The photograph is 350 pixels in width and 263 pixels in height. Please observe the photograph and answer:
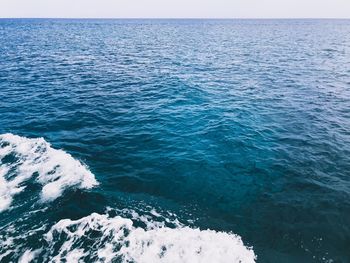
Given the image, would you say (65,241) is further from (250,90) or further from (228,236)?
(250,90)

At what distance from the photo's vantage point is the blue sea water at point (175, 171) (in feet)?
37.9

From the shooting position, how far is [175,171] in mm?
16719

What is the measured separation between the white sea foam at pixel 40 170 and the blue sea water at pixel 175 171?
3.8 inches

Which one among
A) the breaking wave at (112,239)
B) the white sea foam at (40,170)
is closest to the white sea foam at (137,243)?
the breaking wave at (112,239)

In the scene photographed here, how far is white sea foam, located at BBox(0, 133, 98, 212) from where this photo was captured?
1441cm

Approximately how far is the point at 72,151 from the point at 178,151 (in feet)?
24.1

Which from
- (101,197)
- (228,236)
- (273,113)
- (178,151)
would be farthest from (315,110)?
(101,197)

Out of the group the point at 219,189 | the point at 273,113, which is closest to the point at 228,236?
the point at 219,189

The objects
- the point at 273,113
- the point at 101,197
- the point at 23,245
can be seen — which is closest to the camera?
the point at 23,245

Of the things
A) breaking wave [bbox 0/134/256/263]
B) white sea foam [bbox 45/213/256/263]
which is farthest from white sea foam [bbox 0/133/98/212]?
white sea foam [bbox 45/213/256/263]

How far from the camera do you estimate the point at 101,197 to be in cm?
1420

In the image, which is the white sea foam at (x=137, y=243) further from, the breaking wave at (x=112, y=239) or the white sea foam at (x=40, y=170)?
the white sea foam at (x=40, y=170)

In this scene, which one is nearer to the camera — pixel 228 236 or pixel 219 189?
pixel 228 236

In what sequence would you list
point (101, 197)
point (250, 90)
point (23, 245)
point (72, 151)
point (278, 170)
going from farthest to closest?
point (250, 90), point (72, 151), point (278, 170), point (101, 197), point (23, 245)
